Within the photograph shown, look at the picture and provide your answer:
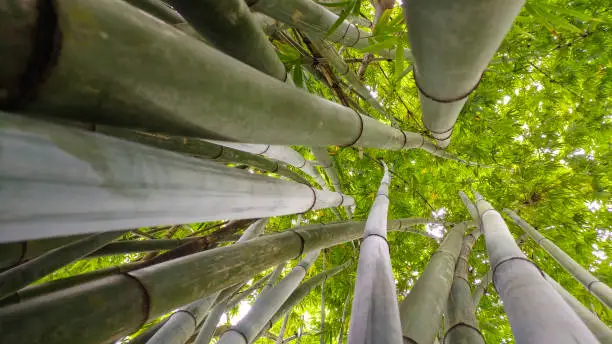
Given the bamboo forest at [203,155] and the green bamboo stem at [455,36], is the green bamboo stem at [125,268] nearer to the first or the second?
the bamboo forest at [203,155]

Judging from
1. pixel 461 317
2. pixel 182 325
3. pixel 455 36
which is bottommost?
pixel 182 325

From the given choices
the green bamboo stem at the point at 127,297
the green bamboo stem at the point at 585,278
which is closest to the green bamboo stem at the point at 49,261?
the green bamboo stem at the point at 127,297

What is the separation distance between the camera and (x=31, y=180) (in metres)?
0.35

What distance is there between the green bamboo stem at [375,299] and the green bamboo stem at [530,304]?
0.81 feet

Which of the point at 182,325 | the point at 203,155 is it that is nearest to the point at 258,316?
the point at 182,325

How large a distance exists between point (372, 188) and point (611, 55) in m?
1.96

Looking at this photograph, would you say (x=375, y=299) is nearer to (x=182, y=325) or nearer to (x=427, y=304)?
(x=427, y=304)

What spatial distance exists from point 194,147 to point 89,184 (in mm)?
937

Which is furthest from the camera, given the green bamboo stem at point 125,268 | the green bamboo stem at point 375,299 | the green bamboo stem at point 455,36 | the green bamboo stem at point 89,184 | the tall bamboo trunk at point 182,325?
the tall bamboo trunk at point 182,325

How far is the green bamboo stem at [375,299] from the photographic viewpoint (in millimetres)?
697

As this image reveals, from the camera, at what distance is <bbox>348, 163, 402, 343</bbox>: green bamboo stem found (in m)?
0.70

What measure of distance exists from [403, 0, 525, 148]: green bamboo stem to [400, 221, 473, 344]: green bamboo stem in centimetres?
65

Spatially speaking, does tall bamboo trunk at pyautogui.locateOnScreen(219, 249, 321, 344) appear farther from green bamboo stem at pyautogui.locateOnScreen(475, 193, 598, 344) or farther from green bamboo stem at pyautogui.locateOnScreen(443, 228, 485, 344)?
green bamboo stem at pyautogui.locateOnScreen(475, 193, 598, 344)

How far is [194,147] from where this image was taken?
132 cm
